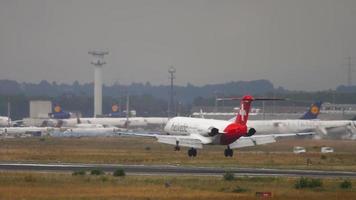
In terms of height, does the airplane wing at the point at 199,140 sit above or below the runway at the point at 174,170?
above

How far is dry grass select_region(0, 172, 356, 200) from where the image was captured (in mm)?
51031

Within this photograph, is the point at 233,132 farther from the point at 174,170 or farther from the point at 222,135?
the point at 174,170

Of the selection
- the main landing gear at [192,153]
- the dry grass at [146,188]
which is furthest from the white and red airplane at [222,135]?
the dry grass at [146,188]

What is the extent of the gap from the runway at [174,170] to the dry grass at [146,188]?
5.30 m

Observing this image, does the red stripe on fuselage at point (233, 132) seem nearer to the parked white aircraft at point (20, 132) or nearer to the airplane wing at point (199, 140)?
the airplane wing at point (199, 140)

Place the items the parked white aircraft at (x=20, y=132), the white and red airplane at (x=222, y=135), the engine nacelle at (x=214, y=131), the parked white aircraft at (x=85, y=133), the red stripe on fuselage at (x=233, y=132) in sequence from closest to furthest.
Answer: the red stripe on fuselage at (x=233, y=132)
the white and red airplane at (x=222, y=135)
the engine nacelle at (x=214, y=131)
the parked white aircraft at (x=85, y=133)
the parked white aircraft at (x=20, y=132)

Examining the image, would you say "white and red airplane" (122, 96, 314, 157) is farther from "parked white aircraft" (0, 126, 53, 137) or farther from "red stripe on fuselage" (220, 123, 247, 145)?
"parked white aircraft" (0, 126, 53, 137)

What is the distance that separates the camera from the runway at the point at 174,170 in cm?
6900

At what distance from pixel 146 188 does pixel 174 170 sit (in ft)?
57.1

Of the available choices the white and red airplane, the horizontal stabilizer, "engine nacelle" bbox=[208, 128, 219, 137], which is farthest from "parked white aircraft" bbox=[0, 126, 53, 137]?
"engine nacelle" bbox=[208, 128, 219, 137]

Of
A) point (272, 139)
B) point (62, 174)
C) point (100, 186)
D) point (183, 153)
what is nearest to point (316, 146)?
point (272, 139)

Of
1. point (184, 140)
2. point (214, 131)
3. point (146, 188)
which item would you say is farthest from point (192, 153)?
point (146, 188)

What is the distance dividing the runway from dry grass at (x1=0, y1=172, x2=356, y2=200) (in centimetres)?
530

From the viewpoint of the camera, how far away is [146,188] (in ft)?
182
